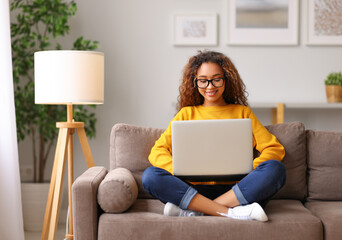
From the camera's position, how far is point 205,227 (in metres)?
1.76

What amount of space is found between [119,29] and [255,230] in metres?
2.13

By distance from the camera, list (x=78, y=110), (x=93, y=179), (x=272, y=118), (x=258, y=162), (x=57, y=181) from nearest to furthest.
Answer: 1. (x=93, y=179)
2. (x=258, y=162)
3. (x=57, y=181)
4. (x=78, y=110)
5. (x=272, y=118)

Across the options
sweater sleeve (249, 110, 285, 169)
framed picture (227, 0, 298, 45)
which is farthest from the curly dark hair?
framed picture (227, 0, 298, 45)

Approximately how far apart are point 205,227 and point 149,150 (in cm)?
63

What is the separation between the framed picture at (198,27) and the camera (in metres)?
3.36

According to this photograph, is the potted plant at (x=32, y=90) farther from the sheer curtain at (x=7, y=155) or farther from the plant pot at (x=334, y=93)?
the plant pot at (x=334, y=93)


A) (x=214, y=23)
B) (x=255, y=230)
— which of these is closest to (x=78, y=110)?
(x=214, y=23)

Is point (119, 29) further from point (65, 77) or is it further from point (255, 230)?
point (255, 230)

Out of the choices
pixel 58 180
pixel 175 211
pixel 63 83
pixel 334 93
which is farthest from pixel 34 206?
pixel 334 93

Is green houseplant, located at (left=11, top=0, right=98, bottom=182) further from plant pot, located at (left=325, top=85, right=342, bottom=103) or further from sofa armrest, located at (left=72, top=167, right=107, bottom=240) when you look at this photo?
plant pot, located at (left=325, top=85, right=342, bottom=103)

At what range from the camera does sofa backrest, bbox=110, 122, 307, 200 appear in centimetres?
221

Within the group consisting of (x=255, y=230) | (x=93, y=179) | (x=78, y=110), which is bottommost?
(x=255, y=230)

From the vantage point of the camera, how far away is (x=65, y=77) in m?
2.35

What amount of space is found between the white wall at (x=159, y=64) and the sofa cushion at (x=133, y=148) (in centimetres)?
111
